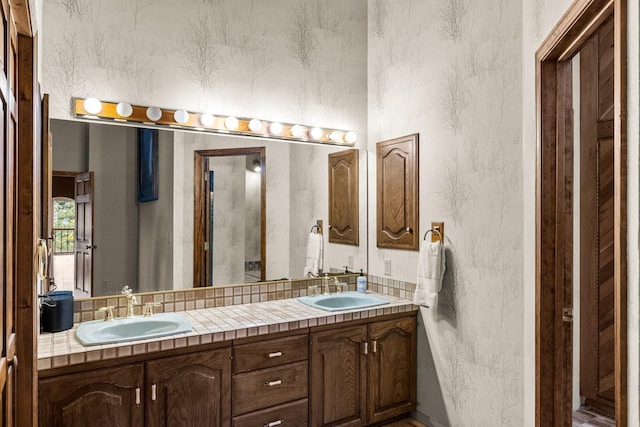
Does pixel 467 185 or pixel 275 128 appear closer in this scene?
pixel 467 185

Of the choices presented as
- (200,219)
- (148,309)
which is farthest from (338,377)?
(200,219)

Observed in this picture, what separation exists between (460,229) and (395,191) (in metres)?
0.61

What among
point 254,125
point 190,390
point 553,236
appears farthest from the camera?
point 254,125

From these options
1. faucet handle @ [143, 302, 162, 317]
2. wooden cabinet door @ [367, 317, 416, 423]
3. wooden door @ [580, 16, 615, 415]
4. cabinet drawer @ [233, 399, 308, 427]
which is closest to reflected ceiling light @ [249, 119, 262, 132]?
faucet handle @ [143, 302, 162, 317]

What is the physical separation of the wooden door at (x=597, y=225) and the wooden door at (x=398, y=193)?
3.68 ft

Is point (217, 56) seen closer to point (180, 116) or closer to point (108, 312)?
point (180, 116)

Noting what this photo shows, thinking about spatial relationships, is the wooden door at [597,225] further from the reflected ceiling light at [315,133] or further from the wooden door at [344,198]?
the reflected ceiling light at [315,133]

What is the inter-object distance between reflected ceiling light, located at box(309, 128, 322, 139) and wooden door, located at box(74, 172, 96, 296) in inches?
56.9

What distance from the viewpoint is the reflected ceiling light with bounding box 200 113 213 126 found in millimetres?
2712

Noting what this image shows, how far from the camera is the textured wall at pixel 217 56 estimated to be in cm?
236

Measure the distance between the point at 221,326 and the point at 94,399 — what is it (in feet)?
2.07

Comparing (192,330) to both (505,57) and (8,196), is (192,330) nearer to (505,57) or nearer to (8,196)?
(8,196)

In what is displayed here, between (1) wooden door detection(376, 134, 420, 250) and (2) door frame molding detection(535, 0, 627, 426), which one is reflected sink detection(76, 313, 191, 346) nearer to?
(1) wooden door detection(376, 134, 420, 250)

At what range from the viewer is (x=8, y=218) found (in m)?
1.21
